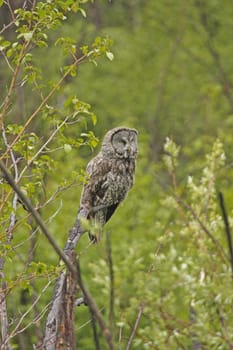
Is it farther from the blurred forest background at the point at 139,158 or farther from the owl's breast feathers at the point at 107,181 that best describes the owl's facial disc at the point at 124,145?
the blurred forest background at the point at 139,158

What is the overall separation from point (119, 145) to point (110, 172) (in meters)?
0.17

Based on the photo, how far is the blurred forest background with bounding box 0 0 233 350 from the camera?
16.1 ft

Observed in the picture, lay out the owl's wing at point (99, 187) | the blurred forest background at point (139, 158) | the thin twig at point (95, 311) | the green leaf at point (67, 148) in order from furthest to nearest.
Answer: the owl's wing at point (99, 187), the green leaf at point (67, 148), the blurred forest background at point (139, 158), the thin twig at point (95, 311)

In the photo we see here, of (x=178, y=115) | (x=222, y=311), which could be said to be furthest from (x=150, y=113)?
(x=222, y=311)

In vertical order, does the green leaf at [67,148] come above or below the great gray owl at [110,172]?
below

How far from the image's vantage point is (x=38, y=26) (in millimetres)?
6203

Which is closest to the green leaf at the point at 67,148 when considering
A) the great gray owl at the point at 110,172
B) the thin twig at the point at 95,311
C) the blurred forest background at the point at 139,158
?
the blurred forest background at the point at 139,158

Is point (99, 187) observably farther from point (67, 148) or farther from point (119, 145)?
point (67, 148)

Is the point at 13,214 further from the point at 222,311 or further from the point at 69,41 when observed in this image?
the point at 222,311

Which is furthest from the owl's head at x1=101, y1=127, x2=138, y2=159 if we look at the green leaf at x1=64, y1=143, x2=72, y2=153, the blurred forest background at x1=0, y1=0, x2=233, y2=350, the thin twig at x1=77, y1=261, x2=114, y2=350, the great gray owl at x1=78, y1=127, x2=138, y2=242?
the thin twig at x1=77, y1=261, x2=114, y2=350

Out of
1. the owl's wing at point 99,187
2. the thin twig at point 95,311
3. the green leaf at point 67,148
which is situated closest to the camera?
the thin twig at point 95,311

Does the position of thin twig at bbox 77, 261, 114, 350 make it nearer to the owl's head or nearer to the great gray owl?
the great gray owl

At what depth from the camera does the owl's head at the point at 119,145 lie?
7.04 metres

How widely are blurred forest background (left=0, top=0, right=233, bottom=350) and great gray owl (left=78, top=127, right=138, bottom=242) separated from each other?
0.57 feet
